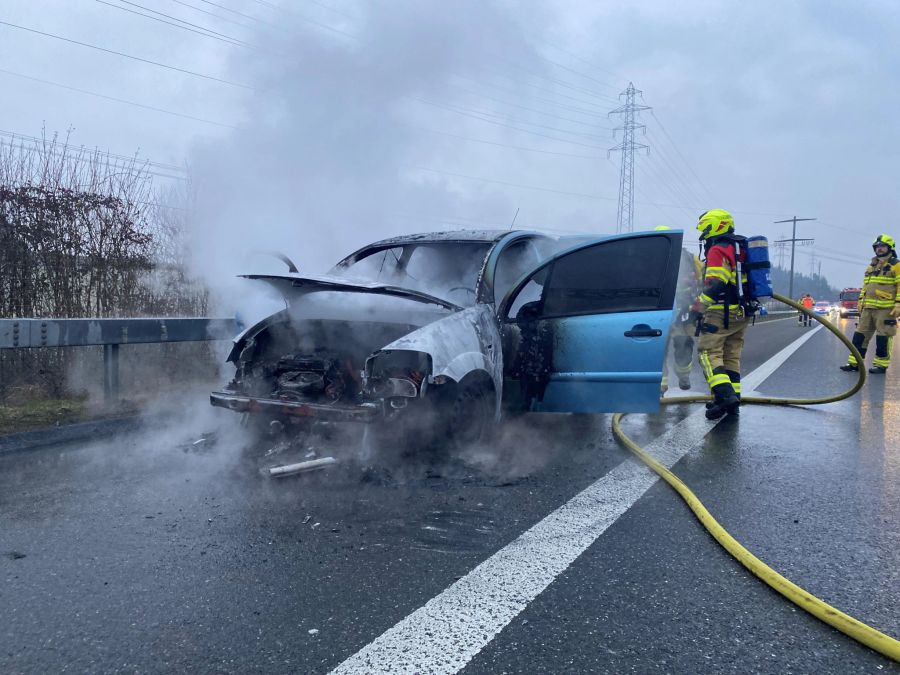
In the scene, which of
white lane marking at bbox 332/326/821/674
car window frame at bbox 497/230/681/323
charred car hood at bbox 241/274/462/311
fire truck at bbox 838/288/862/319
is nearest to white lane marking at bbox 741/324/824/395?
car window frame at bbox 497/230/681/323

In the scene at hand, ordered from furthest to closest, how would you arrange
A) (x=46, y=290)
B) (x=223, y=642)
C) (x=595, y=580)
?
(x=46, y=290) → (x=595, y=580) → (x=223, y=642)

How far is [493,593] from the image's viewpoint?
8.54 ft

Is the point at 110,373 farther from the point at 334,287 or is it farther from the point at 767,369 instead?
the point at 767,369

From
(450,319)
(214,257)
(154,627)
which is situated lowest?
(154,627)

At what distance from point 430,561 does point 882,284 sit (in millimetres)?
9506

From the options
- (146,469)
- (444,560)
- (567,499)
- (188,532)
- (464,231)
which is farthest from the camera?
(464,231)

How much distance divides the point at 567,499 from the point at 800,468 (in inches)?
72.6

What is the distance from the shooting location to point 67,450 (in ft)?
15.4

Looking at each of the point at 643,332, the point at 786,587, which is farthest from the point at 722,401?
the point at 786,587

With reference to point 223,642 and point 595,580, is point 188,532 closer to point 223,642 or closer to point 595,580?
point 223,642

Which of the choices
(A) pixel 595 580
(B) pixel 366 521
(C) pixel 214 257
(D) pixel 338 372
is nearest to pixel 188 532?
(B) pixel 366 521

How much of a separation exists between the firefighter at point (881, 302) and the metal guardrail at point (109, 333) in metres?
8.83

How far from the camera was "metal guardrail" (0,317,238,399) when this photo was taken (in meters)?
5.33

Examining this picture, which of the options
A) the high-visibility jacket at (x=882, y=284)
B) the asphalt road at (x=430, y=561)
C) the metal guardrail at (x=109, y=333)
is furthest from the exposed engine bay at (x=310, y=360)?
the high-visibility jacket at (x=882, y=284)
